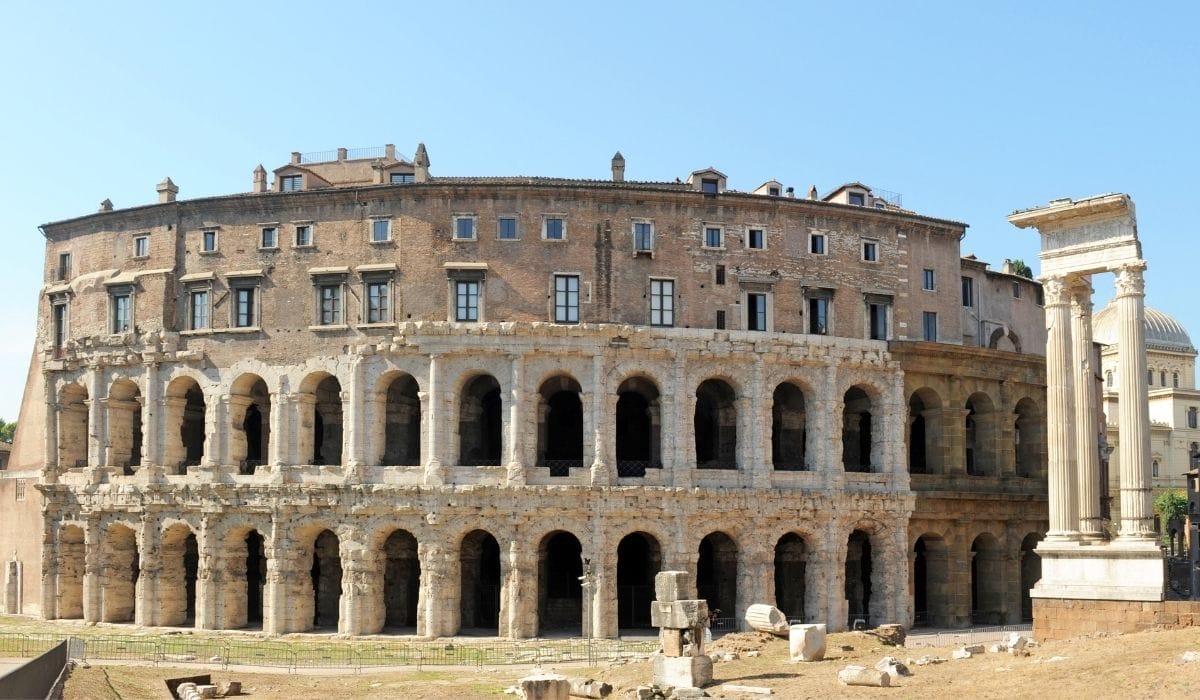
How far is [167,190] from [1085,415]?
3591 cm

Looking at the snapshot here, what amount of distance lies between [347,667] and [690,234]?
1923 centimetres

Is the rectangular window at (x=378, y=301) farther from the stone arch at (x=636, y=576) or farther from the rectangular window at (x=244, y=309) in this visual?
the stone arch at (x=636, y=576)

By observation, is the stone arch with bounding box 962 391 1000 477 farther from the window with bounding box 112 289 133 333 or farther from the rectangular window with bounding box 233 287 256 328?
the window with bounding box 112 289 133 333

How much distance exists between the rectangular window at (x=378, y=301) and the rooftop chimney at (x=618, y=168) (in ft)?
31.7

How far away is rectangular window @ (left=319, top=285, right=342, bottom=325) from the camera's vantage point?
4559 centimetres

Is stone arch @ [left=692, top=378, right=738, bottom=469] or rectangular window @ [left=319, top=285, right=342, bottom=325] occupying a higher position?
rectangular window @ [left=319, top=285, right=342, bottom=325]

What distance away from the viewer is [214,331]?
46750 millimetres

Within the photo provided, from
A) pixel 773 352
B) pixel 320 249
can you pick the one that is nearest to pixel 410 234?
pixel 320 249

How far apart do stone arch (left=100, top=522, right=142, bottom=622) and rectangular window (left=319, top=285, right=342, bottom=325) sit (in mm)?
10880

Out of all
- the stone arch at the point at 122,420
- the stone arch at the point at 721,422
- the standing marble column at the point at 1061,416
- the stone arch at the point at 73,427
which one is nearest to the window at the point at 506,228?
the stone arch at the point at 721,422

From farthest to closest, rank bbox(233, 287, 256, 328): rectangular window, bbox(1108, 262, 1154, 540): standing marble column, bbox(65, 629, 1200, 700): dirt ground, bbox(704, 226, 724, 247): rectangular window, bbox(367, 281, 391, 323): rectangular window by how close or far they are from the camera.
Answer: bbox(233, 287, 256, 328): rectangular window, bbox(704, 226, 724, 247): rectangular window, bbox(367, 281, 391, 323): rectangular window, bbox(1108, 262, 1154, 540): standing marble column, bbox(65, 629, 1200, 700): dirt ground

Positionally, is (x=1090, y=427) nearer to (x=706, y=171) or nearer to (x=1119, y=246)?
(x=1119, y=246)

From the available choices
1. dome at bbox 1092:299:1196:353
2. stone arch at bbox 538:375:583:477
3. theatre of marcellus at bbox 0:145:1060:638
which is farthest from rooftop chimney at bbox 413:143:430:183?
dome at bbox 1092:299:1196:353

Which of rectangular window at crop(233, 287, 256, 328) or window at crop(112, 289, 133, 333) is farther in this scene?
window at crop(112, 289, 133, 333)
